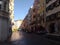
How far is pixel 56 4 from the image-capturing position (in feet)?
148

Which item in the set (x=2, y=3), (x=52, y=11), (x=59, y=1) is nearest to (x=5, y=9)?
(x=2, y=3)

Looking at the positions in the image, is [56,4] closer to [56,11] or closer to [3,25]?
[56,11]

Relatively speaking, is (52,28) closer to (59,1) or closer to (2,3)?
(59,1)

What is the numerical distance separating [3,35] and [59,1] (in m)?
16.3

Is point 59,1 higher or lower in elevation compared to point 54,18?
higher

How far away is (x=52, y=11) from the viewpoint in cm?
4909

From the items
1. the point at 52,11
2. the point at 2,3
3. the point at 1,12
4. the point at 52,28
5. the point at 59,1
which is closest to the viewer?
the point at 1,12

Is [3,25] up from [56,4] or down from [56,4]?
down

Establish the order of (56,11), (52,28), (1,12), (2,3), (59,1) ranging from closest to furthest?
(1,12), (2,3), (59,1), (56,11), (52,28)

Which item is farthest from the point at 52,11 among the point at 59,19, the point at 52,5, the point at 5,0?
the point at 5,0

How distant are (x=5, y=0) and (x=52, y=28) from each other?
21738mm

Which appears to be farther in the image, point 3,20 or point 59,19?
point 59,19

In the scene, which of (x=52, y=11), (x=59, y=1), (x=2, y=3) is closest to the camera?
(x=2, y=3)

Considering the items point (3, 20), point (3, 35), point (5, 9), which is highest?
point (5, 9)
